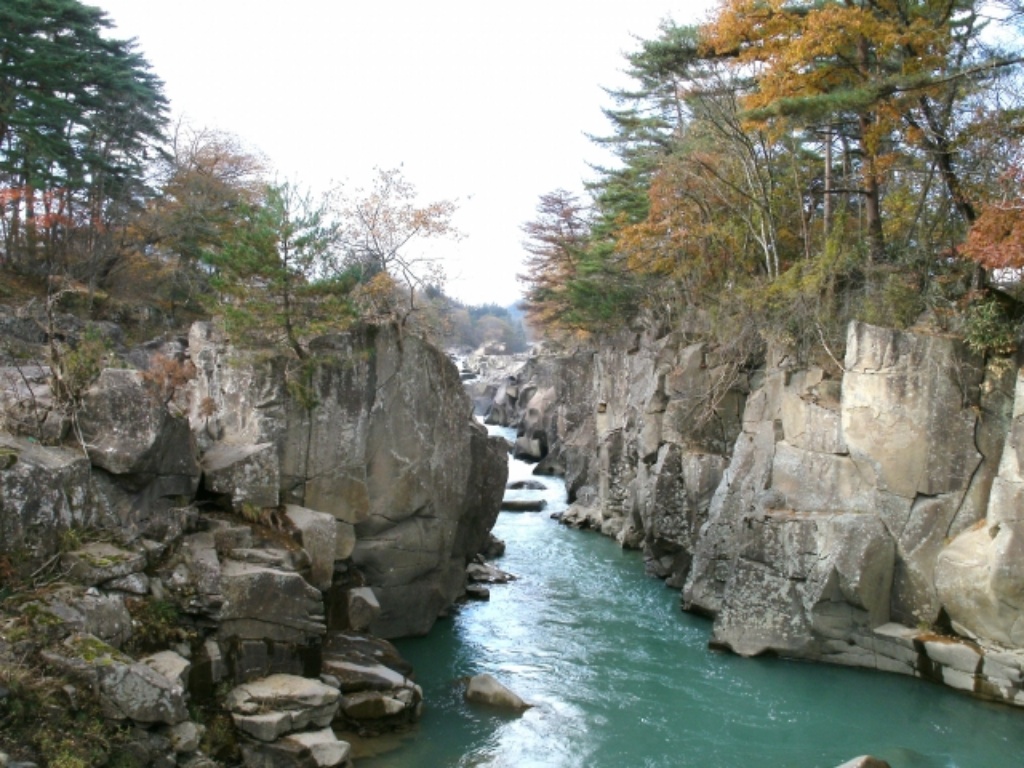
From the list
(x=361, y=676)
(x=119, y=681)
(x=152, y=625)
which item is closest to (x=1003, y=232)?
(x=361, y=676)

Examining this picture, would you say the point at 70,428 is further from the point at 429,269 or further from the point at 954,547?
the point at 954,547

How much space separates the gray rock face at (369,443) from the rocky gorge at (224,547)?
38mm

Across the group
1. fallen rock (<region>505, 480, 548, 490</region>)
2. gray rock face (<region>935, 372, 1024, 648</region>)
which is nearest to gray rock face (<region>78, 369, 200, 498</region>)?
gray rock face (<region>935, 372, 1024, 648</region>)

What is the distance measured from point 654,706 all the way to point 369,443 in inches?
304

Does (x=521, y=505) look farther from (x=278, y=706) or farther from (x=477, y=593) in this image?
(x=278, y=706)

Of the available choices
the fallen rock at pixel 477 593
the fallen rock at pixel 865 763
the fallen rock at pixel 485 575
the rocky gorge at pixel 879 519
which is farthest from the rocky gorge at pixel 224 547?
the fallen rock at pixel 865 763

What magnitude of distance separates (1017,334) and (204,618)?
15.2 metres

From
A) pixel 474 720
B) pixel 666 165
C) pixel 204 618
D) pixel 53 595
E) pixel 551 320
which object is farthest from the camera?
pixel 551 320

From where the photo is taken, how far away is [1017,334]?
16.0 m

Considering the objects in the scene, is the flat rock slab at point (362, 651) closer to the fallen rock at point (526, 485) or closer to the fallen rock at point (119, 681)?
the fallen rock at point (119, 681)

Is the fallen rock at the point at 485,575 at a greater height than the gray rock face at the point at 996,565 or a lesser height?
lesser

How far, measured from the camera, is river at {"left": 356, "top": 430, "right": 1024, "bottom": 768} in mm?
13305

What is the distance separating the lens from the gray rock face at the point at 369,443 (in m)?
16.9

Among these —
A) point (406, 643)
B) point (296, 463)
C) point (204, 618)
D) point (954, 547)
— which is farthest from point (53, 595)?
point (954, 547)
